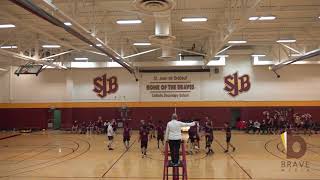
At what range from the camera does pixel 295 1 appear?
16734 millimetres

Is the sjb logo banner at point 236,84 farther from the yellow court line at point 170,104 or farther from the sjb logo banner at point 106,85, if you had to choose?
the sjb logo banner at point 106,85

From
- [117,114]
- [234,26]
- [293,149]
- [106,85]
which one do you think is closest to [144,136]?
[234,26]

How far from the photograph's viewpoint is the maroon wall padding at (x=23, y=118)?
34062mm

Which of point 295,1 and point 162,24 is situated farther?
point 295,1

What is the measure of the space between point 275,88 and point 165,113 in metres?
10.3

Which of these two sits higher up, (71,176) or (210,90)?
(210,90)

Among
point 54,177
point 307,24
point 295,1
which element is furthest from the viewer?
point 307,24

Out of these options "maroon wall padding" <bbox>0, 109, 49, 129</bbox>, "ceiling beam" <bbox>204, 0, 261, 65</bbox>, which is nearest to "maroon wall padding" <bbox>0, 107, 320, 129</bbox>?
"maroon wall padding" <bbox>0, 109, 49, 129</bbox>

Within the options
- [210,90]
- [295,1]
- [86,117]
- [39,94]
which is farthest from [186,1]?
[39,94]

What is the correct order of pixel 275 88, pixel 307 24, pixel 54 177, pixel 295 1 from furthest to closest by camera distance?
pixel 275 88
pixel 307 24
pixel 295 1
pixel 54 177

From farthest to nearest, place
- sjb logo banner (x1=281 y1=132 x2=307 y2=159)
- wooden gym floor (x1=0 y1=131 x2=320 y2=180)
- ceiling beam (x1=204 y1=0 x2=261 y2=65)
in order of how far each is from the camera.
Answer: sjb logo banner (x1=281 y1=132 x2=307 y2=159), wooden gym floor (x1=0 y1=131 x2=320 y2=180), ceiling beam (x1=204 y1=0 x2=261 y2=65)

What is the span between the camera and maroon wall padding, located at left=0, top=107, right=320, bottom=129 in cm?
3259

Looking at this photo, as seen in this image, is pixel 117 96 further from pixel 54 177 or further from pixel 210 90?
pixel 54 177

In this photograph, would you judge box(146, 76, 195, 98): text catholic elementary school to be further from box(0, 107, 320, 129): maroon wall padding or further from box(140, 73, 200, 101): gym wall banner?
box(0, 107, 320, 129): maroon wall padding
